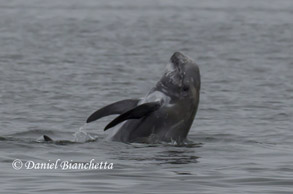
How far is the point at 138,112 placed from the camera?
586 inches

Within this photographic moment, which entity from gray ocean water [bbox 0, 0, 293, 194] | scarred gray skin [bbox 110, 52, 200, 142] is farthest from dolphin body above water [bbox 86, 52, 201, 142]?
gray ocean water [bbox 0, 0, 293, 194]

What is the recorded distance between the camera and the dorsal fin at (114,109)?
589 inches

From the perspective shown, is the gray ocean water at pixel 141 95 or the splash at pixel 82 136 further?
the splash at pixel 82 136

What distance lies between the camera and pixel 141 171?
13188 millimetres

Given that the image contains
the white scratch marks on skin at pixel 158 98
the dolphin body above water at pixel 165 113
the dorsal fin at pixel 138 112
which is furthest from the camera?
Answer: the white scratch marks on skin at pixel 158 98

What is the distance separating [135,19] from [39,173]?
3842cm

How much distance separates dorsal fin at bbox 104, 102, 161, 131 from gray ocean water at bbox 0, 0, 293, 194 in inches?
18.9

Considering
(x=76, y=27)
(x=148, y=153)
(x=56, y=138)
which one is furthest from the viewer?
(x=76, y=27)

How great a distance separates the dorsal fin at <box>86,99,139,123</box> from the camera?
49.1 ft

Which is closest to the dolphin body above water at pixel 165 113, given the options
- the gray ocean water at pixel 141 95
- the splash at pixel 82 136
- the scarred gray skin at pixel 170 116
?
the scarred gray skin at pixel 170 116

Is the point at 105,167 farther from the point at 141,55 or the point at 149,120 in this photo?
the point at 141,55

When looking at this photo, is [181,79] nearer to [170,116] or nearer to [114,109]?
[170,116]

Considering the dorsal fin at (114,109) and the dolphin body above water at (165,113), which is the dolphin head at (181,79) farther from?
the dorsal fin at (114,109)

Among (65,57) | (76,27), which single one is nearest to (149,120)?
(65,57)
